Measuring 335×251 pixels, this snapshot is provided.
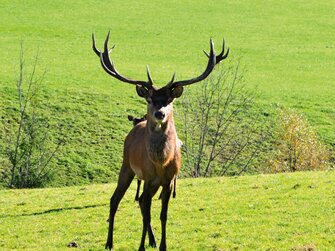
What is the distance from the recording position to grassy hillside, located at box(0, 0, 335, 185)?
3922 cm

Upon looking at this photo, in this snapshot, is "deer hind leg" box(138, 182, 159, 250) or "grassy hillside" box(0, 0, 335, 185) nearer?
"deer hind leg" box(138, 182, 159, 250)

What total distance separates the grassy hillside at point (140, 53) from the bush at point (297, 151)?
5.74m

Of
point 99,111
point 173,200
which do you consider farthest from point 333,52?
point 173,200

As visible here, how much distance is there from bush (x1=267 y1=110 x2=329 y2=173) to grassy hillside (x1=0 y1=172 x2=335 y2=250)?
31.1 ft

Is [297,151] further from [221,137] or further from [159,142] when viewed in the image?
[159,142]

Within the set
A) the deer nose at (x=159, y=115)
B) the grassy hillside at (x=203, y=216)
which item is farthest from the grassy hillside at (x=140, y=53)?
the deer nose at (x=159, y=115)

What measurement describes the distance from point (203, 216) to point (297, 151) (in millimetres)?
16805

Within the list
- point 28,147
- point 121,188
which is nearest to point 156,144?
point 121,188

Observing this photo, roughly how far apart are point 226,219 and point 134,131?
3757mm

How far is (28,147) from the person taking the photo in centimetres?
3178

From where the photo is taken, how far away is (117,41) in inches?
2461

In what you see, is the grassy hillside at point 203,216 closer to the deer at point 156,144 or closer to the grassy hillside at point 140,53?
the deer at point 156,144

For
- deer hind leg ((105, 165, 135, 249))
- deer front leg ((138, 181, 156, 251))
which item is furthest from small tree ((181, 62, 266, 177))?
deer front leg ((138, 181, 156, 251))

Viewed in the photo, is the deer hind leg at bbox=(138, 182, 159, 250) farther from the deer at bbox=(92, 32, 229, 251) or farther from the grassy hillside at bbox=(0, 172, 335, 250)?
the grassy hillside at bbox=(0, 172, 335, 250)
